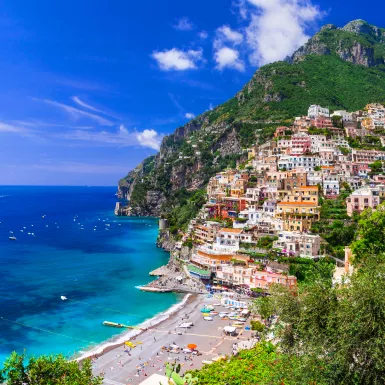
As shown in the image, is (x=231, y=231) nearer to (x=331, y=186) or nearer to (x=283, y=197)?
(x=283, y=197)

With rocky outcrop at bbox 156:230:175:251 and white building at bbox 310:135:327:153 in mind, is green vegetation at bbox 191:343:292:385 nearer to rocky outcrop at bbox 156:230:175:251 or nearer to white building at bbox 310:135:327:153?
rocky outcrop at bbox 156:230:175:251

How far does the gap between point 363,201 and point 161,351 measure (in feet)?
111

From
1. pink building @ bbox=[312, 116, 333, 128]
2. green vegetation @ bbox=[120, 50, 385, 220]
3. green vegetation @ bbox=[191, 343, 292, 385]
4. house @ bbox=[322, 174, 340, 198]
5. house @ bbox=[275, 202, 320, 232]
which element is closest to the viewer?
green vegetation @ bbox=[191, 343, 292, 385]

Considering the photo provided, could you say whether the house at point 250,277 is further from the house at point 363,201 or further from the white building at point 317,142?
the white building at point 317,142

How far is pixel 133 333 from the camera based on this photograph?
38.1 m

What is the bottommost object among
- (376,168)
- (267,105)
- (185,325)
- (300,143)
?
(185,325)

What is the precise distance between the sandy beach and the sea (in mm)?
3216

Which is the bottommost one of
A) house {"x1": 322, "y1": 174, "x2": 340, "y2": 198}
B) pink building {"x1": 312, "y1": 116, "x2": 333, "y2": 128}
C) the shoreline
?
the shoreline

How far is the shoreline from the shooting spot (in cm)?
3359

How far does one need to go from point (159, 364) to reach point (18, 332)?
16137 mm

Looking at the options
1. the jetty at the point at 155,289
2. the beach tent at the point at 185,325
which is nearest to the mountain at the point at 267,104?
the jetty at the point at 155,289

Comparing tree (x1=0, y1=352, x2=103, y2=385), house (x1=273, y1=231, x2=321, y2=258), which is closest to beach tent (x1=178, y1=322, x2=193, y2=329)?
house (x1=273, y1=231, x2=321, y2=258)

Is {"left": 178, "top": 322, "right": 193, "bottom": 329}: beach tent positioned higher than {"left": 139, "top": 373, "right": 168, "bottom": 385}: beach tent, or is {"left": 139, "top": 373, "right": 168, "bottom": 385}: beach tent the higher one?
{"left": 139, "top": 373, "right": 168, "bottom": 385}: beach tent

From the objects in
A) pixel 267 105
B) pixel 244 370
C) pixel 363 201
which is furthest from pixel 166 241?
pixel 267 105
